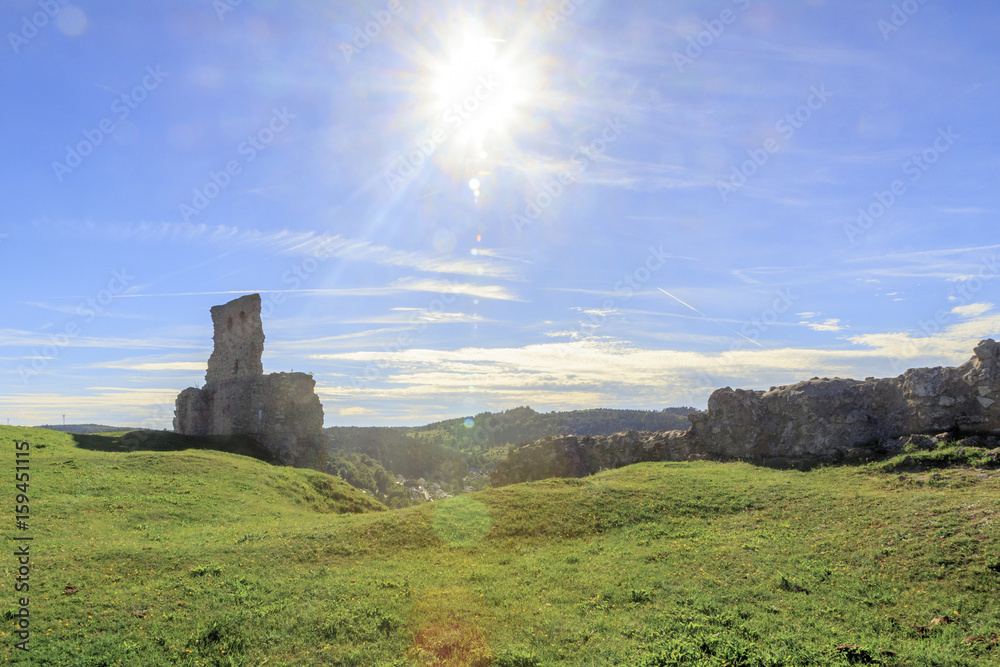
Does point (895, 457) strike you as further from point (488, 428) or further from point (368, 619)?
point (488, 428)

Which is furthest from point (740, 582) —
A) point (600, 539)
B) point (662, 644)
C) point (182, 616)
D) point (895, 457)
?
point (895, 457)

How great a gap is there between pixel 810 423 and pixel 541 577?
2301cm

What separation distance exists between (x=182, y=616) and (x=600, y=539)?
46.5ft

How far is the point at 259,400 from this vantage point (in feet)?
157

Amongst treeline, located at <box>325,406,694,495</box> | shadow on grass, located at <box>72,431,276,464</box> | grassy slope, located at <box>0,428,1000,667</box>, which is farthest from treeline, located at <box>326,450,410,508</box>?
grassy slope, located at <box>0,428,1000,667</box>

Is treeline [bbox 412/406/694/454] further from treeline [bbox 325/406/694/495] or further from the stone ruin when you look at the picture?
the stone ruin

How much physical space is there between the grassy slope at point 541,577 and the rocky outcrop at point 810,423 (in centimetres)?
472

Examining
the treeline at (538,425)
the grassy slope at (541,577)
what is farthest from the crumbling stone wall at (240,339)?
the treeline at (538,425)

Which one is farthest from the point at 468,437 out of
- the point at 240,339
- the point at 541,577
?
the point at 541,577

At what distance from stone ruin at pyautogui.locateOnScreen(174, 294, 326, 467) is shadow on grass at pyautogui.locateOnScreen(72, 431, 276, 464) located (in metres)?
1.45

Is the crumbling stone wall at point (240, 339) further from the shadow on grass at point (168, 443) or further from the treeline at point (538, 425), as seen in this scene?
the treeline at point (538, 425)

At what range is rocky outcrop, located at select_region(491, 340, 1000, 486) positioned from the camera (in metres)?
26.7

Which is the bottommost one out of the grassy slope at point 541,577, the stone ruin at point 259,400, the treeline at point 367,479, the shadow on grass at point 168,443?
the treeline at point 367,479

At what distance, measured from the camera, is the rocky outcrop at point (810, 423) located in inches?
1050
